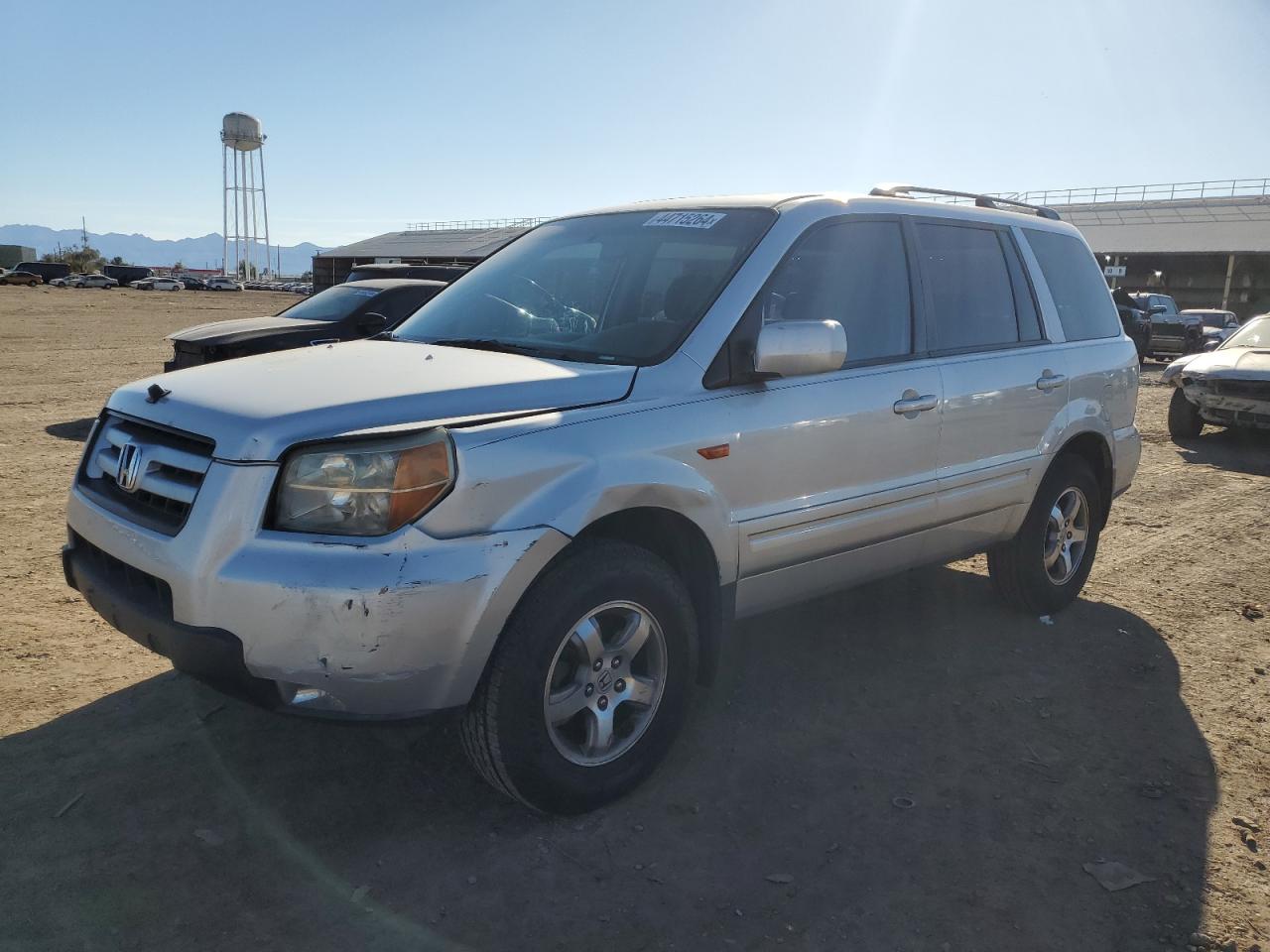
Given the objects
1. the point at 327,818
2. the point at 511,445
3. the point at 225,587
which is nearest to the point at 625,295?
the point at 511,445

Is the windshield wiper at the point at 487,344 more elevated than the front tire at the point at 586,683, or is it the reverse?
the windshield wiper at the point at 487,344

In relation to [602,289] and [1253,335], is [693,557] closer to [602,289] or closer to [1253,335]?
[602,289]

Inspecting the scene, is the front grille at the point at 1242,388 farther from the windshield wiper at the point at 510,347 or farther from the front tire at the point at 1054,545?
the windshield wiper at the point at 510,347

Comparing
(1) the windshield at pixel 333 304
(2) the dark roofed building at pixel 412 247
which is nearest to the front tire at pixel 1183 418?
(1) the windshield at pixel 333 304

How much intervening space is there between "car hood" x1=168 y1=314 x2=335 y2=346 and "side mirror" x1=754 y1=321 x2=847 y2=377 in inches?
262

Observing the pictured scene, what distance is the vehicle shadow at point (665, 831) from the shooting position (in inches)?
104

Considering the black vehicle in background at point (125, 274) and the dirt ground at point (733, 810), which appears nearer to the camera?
the dirt ground at point (733, 810)

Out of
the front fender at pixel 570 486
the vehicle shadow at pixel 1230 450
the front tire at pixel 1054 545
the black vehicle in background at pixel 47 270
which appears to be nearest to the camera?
the front fender at pixel 570 486

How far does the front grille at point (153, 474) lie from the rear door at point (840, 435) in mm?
1621

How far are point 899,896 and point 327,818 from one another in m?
1.70

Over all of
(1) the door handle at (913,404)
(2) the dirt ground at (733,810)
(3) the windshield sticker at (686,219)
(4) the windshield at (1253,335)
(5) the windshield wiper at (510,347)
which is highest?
(3) the windshield sticker at (686,219)

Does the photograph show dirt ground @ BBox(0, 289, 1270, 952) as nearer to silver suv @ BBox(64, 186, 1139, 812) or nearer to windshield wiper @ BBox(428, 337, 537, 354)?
silver suv @ BBox(64, 186, 1139, 812)

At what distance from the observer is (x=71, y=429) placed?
30.7 ft

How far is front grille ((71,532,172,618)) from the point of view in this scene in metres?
2.79
